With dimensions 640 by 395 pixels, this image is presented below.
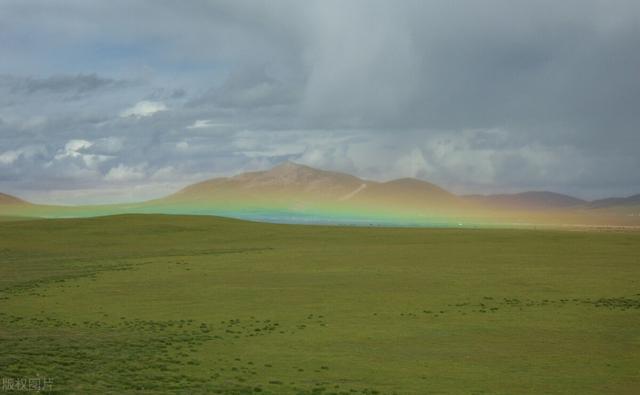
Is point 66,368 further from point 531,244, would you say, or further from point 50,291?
point 531,244

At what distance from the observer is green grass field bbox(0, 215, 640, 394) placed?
21.6m

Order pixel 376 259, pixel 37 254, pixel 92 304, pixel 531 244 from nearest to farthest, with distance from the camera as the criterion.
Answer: pixel 92 304 → pixel 376 259 → pixel 37 254 → pixel 531 244

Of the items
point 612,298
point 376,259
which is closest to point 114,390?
point 612,298

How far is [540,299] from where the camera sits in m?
40.6

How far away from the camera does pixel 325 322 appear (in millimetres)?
32438

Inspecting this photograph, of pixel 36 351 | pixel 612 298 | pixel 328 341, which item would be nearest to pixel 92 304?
pixel 36 351

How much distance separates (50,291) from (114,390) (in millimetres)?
27268

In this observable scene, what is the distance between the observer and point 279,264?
61500 millimetres

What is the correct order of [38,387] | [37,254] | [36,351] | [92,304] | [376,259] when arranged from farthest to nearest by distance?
[37,254] < [376,259] < [92,304] < [36,351] < [38,387]

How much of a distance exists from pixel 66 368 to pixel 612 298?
31.8 m

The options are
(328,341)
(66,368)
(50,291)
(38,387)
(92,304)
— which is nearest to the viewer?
(38,387)

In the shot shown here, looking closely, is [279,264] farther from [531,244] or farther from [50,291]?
[531,244]

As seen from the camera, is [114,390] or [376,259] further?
[376,259]

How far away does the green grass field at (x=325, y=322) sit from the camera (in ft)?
70.8
